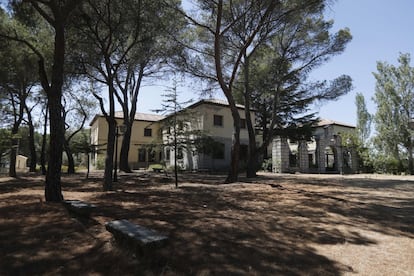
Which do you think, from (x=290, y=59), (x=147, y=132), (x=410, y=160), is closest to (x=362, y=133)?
(x=410, y=160)

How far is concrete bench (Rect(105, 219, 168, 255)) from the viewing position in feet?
10.7

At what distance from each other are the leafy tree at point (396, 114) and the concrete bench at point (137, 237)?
23.6 m

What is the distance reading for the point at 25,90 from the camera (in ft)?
58.7

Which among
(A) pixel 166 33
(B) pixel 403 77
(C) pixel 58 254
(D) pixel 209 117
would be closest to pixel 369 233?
(C) pixel 58 254

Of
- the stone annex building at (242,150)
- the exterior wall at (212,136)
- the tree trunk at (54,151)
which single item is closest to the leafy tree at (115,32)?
the tree trunk at (54,151)

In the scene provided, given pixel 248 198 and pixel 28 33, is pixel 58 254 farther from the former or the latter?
pixel 28 33

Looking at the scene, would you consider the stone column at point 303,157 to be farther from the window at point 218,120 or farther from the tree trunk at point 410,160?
the window at point 218,120

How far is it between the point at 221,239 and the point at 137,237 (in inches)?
48.9

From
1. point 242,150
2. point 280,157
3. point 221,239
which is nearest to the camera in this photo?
point 221,239

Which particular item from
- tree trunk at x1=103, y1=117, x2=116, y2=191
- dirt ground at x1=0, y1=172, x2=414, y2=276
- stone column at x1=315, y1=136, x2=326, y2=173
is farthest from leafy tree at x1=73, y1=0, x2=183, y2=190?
stone column at x1=315, y1=136, x2=326, y2=173

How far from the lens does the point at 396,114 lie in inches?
906

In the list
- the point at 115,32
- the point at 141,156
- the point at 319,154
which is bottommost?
the point at 141,156

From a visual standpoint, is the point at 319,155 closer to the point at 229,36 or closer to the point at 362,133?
the point at 362,133

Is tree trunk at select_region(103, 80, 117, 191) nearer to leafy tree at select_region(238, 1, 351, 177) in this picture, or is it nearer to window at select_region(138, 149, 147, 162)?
leafy tree at select_region(238, 1, 351, 177)
